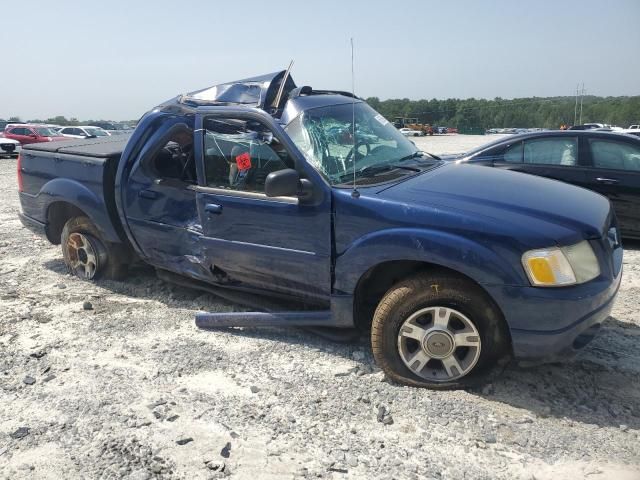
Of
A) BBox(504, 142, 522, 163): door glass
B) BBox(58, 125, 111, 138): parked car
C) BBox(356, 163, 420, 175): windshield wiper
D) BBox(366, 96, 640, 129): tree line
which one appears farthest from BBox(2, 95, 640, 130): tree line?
BBox(356, 163, 420, 175): windshield wiper

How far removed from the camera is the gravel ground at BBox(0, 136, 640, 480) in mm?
2684

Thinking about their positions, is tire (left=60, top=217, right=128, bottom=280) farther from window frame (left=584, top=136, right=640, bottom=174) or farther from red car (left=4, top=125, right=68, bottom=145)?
red car (left=4, top=125, right=68, bottom=145)

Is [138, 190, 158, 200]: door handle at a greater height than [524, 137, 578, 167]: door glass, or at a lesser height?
lesser

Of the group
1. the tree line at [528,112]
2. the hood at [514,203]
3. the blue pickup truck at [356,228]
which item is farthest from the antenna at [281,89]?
the tree line at [528,112]

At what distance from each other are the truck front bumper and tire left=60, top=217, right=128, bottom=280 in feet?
12.3

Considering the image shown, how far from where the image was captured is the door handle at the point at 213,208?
4.02 meters

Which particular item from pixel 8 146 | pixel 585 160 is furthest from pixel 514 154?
pixel 8 146

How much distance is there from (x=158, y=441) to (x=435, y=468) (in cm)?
146

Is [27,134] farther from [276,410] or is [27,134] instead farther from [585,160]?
[276,410]

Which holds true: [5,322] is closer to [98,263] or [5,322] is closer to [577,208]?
[98,263]

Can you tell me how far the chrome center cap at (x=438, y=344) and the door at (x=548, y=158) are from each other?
428 centimetres

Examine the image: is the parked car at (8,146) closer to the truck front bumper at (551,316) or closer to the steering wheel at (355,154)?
the steering wheel at (355,154)

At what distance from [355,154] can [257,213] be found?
82cm

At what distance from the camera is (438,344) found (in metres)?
3.24
